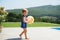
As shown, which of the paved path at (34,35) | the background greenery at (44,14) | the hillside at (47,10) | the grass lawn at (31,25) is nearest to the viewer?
the paved path at (34,35)

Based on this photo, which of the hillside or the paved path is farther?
the hillside

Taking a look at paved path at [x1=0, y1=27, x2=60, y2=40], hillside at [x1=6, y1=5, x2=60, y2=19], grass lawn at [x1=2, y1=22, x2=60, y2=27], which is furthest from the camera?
hillside at [x1=6, y1=5, x2=60, y2=19]

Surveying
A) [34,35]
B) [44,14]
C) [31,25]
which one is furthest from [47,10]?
[34,35]

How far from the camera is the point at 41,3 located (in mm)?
12500

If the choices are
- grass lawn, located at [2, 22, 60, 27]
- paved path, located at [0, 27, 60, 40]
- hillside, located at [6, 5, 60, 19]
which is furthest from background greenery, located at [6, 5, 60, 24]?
paved path, located at [0, 27, 60, 40]

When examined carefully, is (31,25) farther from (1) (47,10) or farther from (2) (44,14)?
(1) (47,10)

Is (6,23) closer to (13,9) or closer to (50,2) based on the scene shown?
(13,9)

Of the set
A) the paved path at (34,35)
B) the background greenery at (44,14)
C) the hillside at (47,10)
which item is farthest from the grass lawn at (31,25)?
the paved path at (34,35)

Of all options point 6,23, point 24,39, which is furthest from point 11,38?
point 6,23

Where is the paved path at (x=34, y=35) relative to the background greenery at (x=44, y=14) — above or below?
below

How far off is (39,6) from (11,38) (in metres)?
5.22

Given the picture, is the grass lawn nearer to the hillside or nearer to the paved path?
the hillside

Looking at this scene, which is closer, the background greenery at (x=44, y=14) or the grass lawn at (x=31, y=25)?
the grass lawn at (x=31, y=25)

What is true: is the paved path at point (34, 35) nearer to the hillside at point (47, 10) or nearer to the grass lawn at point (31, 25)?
the grass lawn at point (31, 25)
